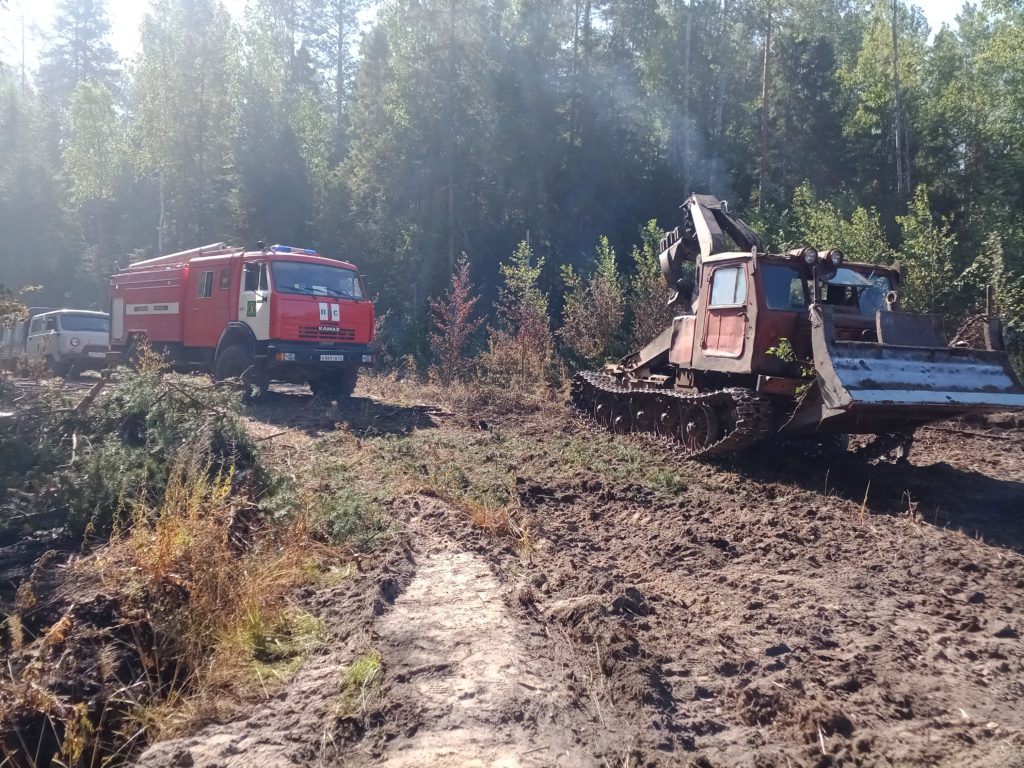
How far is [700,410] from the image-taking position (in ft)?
31.8

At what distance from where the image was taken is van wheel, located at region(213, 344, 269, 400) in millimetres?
13914

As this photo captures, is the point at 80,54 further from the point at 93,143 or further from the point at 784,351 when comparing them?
the point at 784,351

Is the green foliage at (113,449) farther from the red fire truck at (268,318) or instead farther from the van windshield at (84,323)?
the van windshield at (84,323)

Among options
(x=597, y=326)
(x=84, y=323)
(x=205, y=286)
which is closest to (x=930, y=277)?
(x=597, y=326)

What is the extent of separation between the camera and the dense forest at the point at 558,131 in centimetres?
2595

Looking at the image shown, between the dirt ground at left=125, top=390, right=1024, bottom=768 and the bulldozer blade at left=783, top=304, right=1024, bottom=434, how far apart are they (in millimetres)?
782

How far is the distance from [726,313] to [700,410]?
1.17m

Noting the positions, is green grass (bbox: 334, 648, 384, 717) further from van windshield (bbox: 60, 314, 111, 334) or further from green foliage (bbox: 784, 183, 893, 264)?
van windshield (bbox: 60, 314, 111, 334)

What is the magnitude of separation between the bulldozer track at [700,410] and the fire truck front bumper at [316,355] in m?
4.10

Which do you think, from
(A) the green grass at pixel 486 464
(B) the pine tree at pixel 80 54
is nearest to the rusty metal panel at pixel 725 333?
(A) the green grass at pixel 486 464

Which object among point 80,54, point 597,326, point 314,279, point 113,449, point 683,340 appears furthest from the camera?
point 80,54

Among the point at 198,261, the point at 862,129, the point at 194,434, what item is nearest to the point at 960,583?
the point at 194,434

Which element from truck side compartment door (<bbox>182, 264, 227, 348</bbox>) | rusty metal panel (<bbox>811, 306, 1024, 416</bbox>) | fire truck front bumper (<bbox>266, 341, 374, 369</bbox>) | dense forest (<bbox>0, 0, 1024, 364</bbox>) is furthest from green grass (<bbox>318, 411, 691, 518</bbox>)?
dense forest (<bbox>0, 0, 1024, 364</bbox>)

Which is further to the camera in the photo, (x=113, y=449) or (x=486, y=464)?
(x=486, y=464)
